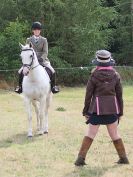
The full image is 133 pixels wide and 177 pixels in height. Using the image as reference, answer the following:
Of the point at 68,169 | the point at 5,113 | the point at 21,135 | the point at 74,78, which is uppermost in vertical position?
the point at 68,169

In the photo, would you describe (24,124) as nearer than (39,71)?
No

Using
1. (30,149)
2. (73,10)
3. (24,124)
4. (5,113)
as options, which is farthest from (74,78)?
(30,149)

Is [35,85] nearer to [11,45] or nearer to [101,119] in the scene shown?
[101,119]

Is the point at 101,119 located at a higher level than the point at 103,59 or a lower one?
lower

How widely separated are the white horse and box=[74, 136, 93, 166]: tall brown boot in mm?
3386

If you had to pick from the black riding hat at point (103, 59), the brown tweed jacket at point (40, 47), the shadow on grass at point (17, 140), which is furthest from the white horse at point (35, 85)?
the black riding hat at point (103, 59)

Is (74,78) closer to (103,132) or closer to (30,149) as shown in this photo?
(103,132)

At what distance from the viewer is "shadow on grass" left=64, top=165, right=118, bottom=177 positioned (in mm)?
7566

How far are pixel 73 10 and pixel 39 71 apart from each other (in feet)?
68.2

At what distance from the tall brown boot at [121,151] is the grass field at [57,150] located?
0.12 metres

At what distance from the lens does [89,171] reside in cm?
778

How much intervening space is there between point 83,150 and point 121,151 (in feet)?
2.11

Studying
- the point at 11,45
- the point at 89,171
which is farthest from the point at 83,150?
the point at 11,45

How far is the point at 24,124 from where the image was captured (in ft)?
44.3
